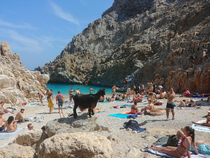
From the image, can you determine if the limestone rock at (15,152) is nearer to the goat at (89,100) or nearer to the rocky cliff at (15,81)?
the goat at (89,100)

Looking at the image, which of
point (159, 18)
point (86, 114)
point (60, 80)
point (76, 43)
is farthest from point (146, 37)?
point (86, 114)

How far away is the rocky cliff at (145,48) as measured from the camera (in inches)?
817

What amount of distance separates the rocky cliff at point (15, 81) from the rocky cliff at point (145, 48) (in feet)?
55.8

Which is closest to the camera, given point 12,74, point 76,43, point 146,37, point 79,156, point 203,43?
point 79,156

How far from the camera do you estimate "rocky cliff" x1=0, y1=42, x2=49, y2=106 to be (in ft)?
49.7

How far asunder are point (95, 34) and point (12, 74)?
4553 cm

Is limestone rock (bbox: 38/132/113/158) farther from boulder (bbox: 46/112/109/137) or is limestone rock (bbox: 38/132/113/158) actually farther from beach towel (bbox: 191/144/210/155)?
beach towel (bbox: 191/144/210/155)

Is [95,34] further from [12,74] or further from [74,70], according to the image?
[12,74]

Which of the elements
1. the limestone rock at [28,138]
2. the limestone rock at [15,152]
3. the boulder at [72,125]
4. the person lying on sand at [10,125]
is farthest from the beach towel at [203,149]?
the person lying on sand at [10,125]

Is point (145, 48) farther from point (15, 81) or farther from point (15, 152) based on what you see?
point (15, 152)

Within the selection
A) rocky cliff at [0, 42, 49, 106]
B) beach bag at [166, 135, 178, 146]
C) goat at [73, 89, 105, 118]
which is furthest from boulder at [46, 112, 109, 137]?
rocky cliff at [0, 42, 49, 106]

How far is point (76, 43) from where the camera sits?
58.5 meters

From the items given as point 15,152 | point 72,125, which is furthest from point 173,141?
point 15,152

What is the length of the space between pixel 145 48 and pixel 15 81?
1166 inches
